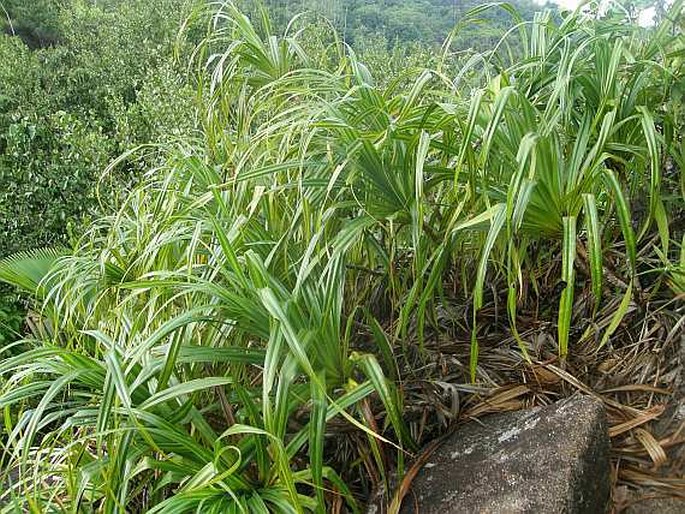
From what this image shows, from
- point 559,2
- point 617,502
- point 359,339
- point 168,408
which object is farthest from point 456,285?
point 559,2

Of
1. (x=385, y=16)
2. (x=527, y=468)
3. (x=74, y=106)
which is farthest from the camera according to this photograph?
(x=385, y=16)

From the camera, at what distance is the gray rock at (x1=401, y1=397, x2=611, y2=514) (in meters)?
1.08

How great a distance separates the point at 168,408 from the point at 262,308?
0.77 ft

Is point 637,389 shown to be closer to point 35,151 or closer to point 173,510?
point 173,510

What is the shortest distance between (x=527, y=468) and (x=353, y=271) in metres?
0.49

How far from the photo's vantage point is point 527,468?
3.68ft

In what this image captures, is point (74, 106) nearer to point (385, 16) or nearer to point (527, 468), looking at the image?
point (385, 16)

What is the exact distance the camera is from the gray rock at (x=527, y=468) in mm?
1083

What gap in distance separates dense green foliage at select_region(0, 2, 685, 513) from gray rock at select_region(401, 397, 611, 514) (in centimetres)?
8

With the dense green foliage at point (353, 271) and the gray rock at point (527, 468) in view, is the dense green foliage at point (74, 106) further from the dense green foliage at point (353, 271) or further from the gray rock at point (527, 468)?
the gray rock at point (527, 468)

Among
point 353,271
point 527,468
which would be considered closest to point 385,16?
point 353,271

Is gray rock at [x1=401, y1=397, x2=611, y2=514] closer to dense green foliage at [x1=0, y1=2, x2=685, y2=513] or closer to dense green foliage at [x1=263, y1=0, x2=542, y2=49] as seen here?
dense green foliage at [x1=0, y1=2, x2=685, y2=513]

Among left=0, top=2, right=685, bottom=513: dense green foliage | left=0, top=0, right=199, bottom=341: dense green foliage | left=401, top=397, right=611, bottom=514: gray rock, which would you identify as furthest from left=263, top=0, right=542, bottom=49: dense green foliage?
left=401, top=397, right=611, bottom=514: gray rock

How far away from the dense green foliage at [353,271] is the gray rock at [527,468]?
0.08 metres
